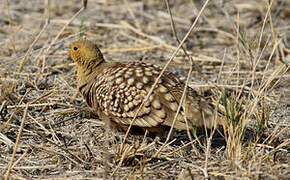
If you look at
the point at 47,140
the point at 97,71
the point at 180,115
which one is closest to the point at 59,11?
the point at 97,71

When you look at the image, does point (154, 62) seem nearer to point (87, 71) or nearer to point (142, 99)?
point (87, 71)

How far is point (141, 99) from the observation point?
3502 millimetres

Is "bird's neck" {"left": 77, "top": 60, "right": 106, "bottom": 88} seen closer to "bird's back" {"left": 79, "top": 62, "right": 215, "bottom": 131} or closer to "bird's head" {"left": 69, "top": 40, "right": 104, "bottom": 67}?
"bird's head" {"left": 69, "top": 40, "right": 104, "bottom": 67}

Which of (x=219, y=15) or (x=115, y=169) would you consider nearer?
(x=115, y=169)

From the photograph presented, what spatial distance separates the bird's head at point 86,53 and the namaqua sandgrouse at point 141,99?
0.23 meters

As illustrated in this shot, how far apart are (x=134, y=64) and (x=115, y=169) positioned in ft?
3.55

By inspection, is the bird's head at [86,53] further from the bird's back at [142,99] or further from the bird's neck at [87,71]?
the bird's back at [142,99]

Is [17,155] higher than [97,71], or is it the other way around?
[97,71]

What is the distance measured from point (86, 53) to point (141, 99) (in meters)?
0.97

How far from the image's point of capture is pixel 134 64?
393 cm

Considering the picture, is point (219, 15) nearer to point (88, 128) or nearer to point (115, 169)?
point (88, 128)

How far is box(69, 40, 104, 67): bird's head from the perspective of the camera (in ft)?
13.9

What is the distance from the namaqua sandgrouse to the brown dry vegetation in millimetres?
151

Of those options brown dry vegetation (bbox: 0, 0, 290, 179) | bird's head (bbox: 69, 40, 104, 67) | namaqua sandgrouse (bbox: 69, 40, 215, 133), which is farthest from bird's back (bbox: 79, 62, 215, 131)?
bird's head (bbox: 69, 40, 104, 67)
